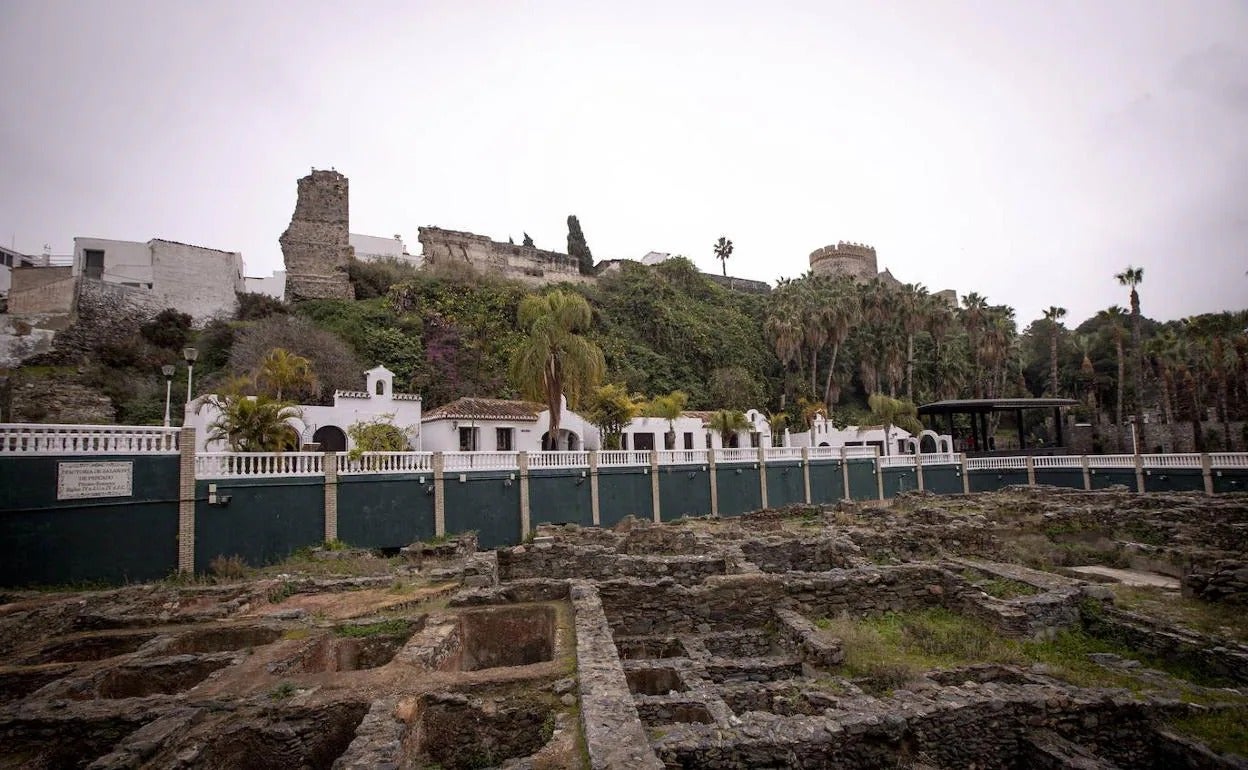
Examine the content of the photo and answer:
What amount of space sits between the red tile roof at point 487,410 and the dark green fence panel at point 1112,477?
34830mm

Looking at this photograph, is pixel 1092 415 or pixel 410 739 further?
pixel 1092 415

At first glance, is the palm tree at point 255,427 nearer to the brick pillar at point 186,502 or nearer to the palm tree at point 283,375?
the brick pillar at point 186,502

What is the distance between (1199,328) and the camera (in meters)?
48.2

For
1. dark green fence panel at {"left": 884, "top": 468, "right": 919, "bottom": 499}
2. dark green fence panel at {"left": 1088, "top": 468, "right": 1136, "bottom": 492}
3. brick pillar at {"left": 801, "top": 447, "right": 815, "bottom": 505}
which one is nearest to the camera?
dark green fence panel at {"left": 1088, "top": 468, "right": 1136, "bottom": 492}

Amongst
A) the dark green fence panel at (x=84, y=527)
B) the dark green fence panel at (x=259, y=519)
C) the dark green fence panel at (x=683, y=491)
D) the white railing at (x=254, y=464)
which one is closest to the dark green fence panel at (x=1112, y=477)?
the dark green fence panel at (x=683, y=491)

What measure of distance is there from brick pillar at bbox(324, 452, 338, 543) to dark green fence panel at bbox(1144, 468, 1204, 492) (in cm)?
4095

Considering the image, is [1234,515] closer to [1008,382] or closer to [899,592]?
[899,592]

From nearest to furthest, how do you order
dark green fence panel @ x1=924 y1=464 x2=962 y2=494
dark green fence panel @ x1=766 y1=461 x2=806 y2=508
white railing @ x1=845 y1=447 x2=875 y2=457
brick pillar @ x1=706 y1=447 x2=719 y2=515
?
brick pillar @ x1=706 y1=447 x2=719 y2=515 → dark green fence panel @ x1=766 y1=461 x2=806 y2=508 → white railing @ x1=845 y1=447 x2=875 y2=457 → dark green fence panel @ x1=924 y1=464 x2=962 y2=494

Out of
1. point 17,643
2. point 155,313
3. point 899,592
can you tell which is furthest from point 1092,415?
point 155,313

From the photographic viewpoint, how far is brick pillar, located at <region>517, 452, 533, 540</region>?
82.6 ft

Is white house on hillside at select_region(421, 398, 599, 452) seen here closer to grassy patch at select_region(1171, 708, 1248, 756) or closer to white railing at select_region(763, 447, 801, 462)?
white railing at select_region(763, 447, 801, 462)

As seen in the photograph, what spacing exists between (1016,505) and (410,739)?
26081 millimetres

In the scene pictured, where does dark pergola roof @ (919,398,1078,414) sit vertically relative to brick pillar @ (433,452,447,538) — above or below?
above

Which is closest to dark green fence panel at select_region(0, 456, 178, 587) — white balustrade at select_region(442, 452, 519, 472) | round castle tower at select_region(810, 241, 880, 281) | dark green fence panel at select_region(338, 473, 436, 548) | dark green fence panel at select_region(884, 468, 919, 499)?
dark green fence panel at select_region(338, 473, 436, 548)
